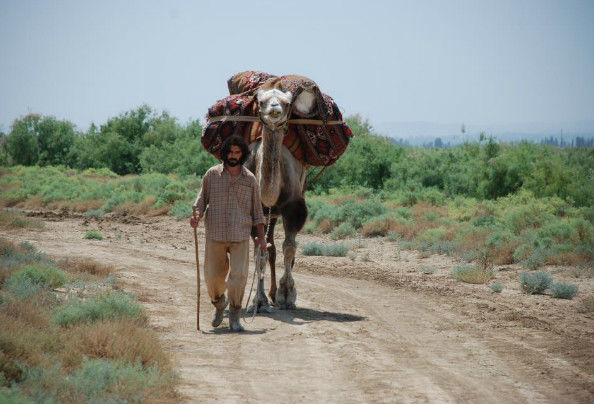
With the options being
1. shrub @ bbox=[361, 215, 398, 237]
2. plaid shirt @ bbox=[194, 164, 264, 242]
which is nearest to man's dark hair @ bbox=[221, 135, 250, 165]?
plaid shirt @ bbox=[194, 164, 264, 242]

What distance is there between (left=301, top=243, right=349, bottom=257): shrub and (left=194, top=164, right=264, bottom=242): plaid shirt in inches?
354

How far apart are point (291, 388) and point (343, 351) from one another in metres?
1.58

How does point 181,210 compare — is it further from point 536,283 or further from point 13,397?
point 13,397

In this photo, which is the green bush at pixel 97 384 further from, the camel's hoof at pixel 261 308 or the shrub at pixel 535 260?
the shrub at pixel 535 260

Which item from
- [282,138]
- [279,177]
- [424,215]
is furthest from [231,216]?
[424,215]

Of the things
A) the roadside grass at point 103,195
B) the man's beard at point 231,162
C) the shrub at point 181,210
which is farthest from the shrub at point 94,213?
the man's beard at point 231,162

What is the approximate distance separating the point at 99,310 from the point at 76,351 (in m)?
1.52

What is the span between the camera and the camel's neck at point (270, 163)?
10.2 meters

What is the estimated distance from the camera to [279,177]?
34.3ft

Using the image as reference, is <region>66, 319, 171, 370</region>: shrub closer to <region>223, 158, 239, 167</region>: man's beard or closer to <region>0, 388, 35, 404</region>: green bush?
<region>0, 388, 35, 404</region>: green bush

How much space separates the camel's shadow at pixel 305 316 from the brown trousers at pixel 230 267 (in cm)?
109

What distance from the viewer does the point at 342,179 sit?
35.1 meters

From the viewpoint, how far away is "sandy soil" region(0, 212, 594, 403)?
22.4 ft

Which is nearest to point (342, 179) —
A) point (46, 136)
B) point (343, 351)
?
point (343, 351)
